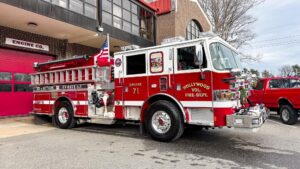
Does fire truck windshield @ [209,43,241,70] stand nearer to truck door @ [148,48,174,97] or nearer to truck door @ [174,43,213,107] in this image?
truck door @ [174,43,213,107]

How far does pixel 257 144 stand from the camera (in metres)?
6.69

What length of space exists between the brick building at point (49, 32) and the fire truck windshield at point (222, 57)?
8184 mm

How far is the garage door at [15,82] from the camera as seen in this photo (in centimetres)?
1238

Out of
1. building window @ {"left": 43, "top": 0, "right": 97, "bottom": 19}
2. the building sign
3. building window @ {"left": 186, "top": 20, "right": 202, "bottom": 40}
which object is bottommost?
the building sign

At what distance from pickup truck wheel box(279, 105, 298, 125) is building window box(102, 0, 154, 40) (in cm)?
1058

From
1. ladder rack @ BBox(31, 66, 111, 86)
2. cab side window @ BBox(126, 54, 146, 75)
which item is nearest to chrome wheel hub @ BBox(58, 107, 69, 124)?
ladder rack @ BBox(31, 66, 111, 86)

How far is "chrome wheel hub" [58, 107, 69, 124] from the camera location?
31.0ft

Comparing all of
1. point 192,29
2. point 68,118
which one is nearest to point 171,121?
point 68,118

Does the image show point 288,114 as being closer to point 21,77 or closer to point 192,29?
point 21,77

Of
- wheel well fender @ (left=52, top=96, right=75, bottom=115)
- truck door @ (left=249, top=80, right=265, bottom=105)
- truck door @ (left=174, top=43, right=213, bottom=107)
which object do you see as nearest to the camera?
truck door @ (left=174, top=43, right=213, bottom=107)

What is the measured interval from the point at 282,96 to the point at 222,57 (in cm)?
572

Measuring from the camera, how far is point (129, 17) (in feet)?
59.4

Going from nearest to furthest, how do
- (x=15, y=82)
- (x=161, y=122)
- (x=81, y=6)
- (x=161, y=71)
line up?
(x=161, y=122) < (x=161, y=71) < (x=15, y=82) < (x=81, y=6)

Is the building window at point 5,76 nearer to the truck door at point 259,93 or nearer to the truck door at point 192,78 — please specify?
the truck door at point 192,78
